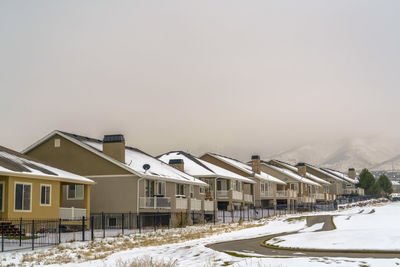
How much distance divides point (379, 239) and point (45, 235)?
1809cm

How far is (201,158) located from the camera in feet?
220

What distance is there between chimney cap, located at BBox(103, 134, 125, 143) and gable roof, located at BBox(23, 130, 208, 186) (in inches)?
41.0

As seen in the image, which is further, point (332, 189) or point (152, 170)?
point (332, 189)

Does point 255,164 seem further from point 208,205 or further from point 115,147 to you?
point 115,147

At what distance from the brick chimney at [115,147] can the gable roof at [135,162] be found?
25.4 inches

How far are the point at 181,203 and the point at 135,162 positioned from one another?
510 cm

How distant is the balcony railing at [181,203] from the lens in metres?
42.3

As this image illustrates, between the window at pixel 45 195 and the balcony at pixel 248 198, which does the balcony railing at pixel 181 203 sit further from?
the balcony at pixel 248 198

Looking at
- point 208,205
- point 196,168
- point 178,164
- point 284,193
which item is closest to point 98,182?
point 208,205

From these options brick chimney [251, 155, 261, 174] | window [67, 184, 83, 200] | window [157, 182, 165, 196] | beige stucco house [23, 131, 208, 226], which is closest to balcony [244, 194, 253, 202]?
brick chimney [251, 155, 261, 174]

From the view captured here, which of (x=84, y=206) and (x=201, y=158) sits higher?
(x=201, y=158)

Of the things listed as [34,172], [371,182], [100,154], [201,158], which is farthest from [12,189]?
[371,182]

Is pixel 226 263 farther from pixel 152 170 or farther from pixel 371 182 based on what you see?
pixel 371 182

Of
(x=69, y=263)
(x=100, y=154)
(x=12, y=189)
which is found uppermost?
(x=100, y=154)
